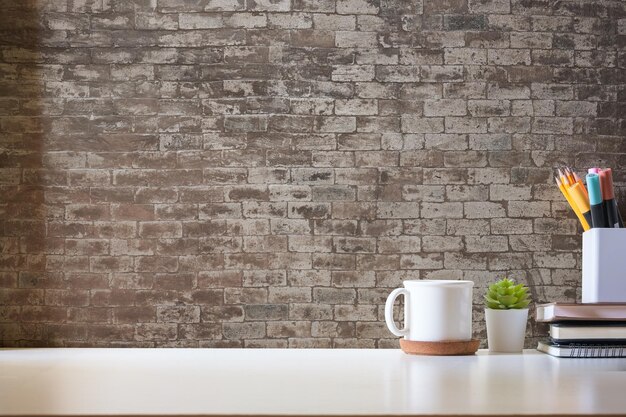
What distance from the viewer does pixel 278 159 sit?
2.63m

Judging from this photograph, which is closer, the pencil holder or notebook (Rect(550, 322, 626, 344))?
notebook (Rect(550, 322, 626, 344))

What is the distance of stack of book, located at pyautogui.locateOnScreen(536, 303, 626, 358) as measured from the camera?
1.87 m

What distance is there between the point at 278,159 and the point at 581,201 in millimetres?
969

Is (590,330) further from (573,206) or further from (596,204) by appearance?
(573,206)

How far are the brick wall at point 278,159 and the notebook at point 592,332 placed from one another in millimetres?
699

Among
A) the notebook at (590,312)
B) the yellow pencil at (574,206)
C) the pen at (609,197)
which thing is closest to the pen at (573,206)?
the yellow pencil at (574,206)

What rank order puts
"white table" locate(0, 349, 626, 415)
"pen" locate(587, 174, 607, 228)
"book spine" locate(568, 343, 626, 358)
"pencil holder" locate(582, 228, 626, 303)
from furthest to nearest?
"pen" locate(587, 174, 607, 228)
"pencil holder" locate(582, 228, 626, 303)
"book spine" locate(568, 343, 626, 358)
"white table" locate(0, 349, 626, 415)

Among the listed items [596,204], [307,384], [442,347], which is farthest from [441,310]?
[596,204]

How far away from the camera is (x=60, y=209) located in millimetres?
2623

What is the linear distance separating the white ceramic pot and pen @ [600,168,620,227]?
472 millimetres

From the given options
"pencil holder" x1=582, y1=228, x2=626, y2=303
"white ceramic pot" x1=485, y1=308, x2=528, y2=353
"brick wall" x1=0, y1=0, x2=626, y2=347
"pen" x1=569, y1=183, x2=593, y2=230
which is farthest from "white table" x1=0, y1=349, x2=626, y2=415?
"pen" x1=569, y1=183, x2=593, y2=230

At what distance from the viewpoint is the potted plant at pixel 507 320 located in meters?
2.17

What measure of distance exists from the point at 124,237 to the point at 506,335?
124 cm

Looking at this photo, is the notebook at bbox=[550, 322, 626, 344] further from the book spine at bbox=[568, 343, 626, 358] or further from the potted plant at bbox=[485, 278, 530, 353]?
the potted plant at bbox=[485, 278, 530, 353]
